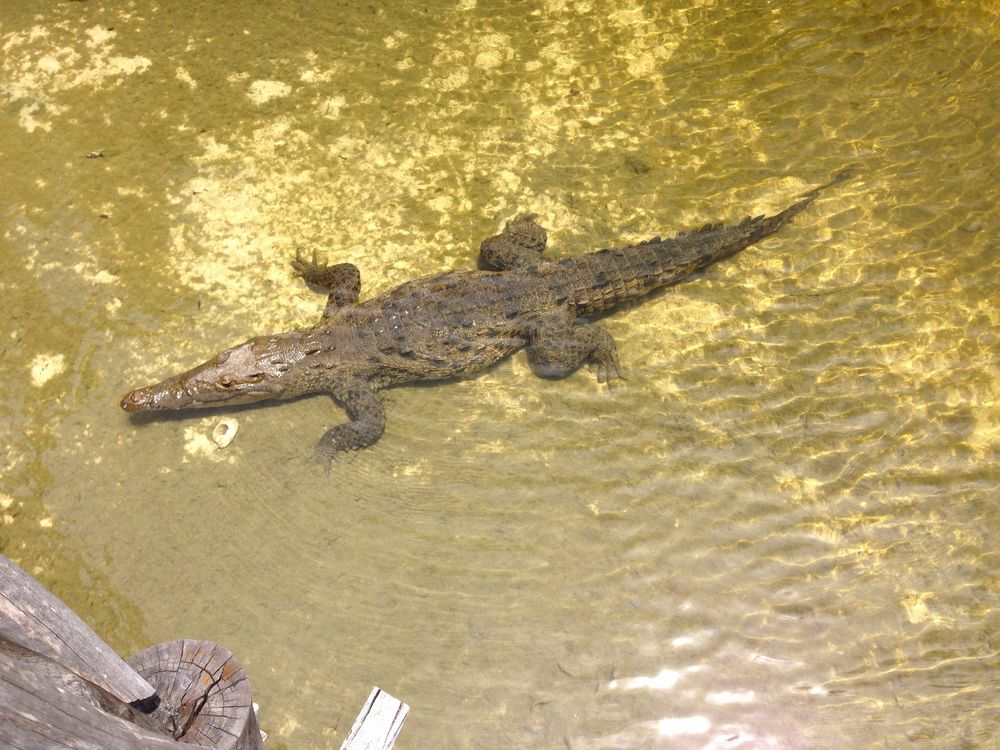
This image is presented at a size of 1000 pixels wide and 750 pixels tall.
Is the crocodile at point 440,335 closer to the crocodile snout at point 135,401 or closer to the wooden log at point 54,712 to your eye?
the crocodile snout at point 135,401

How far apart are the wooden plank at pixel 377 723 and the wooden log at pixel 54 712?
1260 mm

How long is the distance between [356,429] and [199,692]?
1.95 meters

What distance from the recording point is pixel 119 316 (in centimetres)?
486

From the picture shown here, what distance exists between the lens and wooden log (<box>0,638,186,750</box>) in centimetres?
191

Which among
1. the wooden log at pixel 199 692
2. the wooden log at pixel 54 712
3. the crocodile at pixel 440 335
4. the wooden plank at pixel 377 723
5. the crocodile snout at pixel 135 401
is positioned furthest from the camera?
the crocodile at pixel 440 335

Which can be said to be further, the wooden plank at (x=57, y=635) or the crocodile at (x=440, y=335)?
the crocodile at (x=440, y=335)

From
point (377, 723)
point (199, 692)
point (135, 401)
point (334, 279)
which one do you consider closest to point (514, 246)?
point (334, 279)

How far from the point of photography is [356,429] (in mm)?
4453

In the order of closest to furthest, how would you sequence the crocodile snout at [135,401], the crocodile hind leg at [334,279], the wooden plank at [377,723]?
the wooden plank at [377,723] → the crocodile snout at [135,401] → the crocodile hind leg at [334,279]

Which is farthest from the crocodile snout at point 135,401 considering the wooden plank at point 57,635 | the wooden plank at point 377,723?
the wooden plank at point 377,723

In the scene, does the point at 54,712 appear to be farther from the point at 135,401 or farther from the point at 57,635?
the point at 135,401

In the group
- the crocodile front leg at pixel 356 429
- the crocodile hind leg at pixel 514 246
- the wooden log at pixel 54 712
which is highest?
the wooden log at pixel 54 712

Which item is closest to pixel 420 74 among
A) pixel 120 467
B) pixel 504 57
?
pixel 504 57

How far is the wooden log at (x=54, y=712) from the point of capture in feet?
6.25
